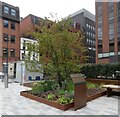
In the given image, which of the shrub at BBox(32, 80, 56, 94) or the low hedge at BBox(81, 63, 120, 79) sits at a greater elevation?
the low hedge at BBox(81, 63, 120, 79)

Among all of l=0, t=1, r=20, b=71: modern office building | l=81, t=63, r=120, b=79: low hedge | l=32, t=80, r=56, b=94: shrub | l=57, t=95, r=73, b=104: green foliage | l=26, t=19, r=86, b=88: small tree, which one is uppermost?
l=0, t=1, r=20, b=71: modern office building

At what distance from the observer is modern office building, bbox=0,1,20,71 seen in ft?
125

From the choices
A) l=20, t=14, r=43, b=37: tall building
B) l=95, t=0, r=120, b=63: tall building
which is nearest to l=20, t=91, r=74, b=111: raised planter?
l=95, t=0, r=120, b=63: tall building

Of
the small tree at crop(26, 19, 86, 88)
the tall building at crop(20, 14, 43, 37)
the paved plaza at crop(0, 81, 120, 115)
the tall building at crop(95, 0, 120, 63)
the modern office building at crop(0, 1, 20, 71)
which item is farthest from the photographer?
the tall building at crop(20, 14, 43, 37)

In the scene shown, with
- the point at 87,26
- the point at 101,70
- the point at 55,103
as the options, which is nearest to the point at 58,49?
the point at 55,103

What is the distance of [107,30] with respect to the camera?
134 feet

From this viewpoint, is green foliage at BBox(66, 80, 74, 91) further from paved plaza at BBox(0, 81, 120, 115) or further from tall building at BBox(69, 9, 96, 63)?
tall building at BBox(69, 9, 96, 63)

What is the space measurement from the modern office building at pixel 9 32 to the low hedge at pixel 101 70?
71.4ft

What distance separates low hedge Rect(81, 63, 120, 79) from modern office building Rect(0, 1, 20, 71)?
21.8 metres

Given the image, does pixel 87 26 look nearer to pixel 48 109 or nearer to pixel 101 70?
pixel 101 70

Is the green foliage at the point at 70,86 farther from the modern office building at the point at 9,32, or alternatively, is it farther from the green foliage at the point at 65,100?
the modern office building at the point at 9,32

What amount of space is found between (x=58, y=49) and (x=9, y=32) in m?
31.0

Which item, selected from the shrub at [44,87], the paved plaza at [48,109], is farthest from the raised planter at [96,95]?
the shrub at [44,87]

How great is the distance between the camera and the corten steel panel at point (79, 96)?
8024 mm
